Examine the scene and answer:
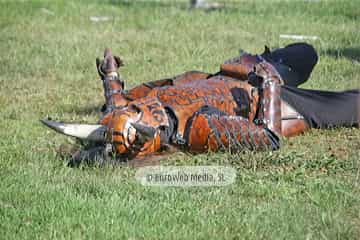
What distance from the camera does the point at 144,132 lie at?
4.77 meters

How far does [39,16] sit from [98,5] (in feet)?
4.54

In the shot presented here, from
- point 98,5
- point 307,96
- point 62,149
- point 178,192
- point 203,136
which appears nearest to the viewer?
point 178,192

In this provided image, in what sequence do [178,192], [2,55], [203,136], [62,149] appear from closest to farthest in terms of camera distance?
[178,192] → [203,136] → [62,149] → [2,55]

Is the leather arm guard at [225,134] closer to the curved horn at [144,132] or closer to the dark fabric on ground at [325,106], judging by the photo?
the curved horn at [144,132]

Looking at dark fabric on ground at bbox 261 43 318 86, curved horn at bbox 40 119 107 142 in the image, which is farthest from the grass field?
dark fabric on ground at bbox 261 43 318 86

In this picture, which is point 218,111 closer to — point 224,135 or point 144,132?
point 224,135

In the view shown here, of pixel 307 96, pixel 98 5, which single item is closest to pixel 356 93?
pixel 307 96

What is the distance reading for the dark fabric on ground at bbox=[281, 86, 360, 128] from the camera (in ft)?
18.9

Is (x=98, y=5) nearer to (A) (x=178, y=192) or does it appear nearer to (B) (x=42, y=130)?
(B) (x=42, y=130)

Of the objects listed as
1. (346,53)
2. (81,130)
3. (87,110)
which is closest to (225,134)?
(81,130)

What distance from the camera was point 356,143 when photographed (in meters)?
5.66

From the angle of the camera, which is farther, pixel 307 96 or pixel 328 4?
pixel 328 4

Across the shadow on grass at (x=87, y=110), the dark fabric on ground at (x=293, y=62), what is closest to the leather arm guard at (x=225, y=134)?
the dark fabric on ground at (x=293, y=62)

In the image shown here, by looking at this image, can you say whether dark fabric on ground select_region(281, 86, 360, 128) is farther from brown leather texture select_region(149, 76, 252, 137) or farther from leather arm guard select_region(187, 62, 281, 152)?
leather arm guard select_region(187, 62, 281, 152)
